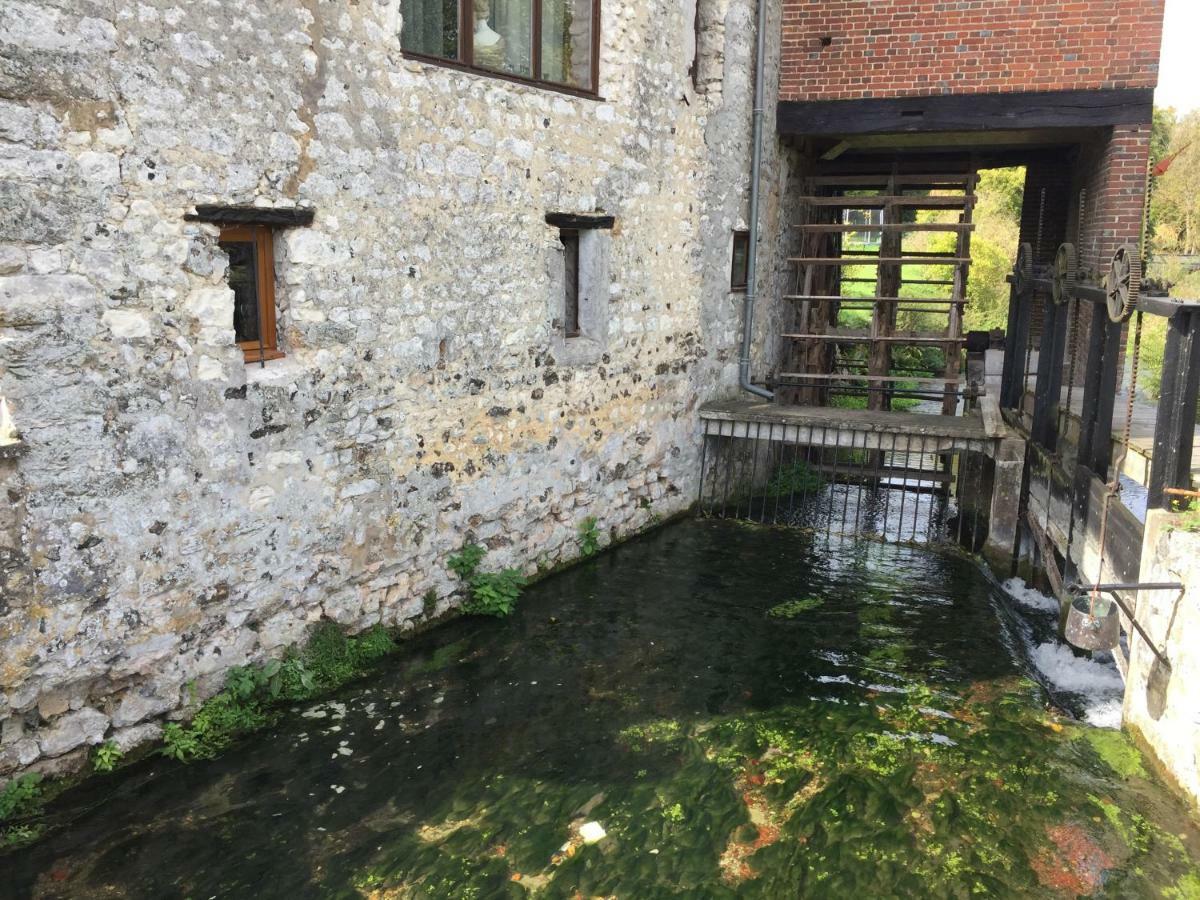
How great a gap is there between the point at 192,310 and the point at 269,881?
268cm

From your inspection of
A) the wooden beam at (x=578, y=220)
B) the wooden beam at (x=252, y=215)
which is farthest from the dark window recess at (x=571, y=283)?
the wooden beam at (x=252, y=215)

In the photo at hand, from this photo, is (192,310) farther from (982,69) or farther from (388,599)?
(982,69)

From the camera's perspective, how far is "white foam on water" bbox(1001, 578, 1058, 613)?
752 centimetres

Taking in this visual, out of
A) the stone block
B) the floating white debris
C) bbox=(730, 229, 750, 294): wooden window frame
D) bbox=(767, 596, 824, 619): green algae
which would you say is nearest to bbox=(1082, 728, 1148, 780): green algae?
bbox=(767, 596, 824, 619): green algae

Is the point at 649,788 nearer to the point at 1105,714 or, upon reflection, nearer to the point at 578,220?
the point at 1105,714

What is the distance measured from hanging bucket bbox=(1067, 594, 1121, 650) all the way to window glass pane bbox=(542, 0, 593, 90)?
5.14m

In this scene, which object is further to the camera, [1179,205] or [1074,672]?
[1179,205]

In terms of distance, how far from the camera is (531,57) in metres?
6.94

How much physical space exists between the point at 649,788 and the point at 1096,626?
231 centimetres

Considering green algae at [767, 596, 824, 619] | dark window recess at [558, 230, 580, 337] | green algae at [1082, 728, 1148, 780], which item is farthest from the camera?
dark window recess at [558, 230, 580, 337]

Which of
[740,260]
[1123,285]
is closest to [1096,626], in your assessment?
[1123,285]

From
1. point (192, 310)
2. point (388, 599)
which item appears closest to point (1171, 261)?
point (388, 599)

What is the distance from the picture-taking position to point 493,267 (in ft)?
21.9

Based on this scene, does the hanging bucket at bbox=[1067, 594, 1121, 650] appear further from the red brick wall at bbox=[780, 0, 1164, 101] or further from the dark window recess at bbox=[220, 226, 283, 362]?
the red brick wall at bbox=[780, 0, 1164, 101]
